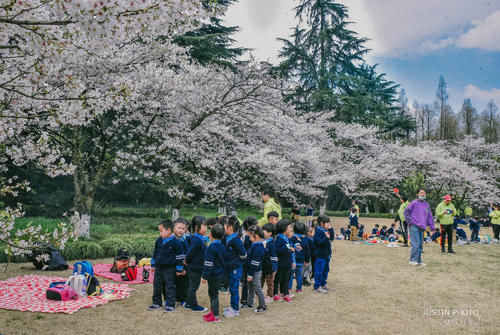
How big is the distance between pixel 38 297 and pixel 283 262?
12.8ft

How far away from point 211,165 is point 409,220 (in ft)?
23.1

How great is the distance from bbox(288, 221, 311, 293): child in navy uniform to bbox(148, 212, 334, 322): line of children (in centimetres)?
16

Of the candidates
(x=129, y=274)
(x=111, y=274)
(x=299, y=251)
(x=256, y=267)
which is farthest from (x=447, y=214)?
(x=111, y=274)

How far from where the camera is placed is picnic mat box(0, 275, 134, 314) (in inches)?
201

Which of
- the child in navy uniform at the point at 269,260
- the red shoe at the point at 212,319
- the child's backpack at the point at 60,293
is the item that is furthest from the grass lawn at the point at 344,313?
the child's backpack at the point at 60,293

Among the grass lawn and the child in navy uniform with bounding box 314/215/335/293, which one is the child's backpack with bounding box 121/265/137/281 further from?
the child in navy uniform with bounding box 314/215/335/293

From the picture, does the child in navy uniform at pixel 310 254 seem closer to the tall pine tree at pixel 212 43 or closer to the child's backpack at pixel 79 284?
the child's backpack at pixel 79 284

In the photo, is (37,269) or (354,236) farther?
(354,236)

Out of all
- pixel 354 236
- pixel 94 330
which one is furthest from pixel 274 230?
pixel 354 236

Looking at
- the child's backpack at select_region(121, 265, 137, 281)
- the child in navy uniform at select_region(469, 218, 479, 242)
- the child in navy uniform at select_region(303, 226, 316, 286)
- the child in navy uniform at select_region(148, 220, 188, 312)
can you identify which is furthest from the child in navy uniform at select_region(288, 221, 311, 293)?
the child in navy uniform at select_region(469, 218, 479, 242)

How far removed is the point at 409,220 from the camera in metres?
9.15

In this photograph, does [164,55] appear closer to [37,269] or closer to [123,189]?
[37,269]

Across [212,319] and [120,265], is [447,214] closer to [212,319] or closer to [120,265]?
[212,319]

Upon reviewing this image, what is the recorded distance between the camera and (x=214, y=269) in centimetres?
493
